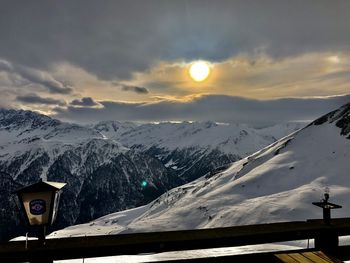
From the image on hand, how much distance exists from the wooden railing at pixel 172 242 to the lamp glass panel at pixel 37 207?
353 mm

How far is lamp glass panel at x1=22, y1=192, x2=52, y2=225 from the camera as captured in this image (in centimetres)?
595

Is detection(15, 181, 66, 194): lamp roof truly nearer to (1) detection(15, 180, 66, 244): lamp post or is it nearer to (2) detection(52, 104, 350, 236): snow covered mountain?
(1) detection(15, 180, 66, 244): lamp post

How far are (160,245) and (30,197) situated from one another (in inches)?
89.4

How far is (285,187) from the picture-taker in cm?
6856

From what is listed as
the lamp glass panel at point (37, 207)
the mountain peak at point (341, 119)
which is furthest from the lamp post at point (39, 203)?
the mountain peak at point (341, 119)

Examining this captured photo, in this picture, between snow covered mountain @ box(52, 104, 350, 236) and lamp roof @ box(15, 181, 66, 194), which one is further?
snow covered mountain @ box(52, 104, 350, 236)

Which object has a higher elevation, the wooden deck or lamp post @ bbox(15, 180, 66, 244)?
lamp post @ bbox(15, 180, 66, 244)

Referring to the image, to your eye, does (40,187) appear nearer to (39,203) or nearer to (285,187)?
(39,203)

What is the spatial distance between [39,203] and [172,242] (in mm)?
2279

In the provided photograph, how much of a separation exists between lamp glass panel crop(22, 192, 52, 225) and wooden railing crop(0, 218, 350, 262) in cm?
35

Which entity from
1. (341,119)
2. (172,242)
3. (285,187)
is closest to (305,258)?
(172,242)

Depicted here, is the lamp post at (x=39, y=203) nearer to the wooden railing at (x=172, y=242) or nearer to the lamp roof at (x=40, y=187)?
the lamp roof at (x=40, y=187)

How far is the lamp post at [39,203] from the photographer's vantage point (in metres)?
5.95

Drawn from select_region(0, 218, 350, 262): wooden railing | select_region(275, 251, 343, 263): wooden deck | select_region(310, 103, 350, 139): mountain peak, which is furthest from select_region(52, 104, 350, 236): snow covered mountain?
select_region(275, 251, 343, 263): wooden deck
